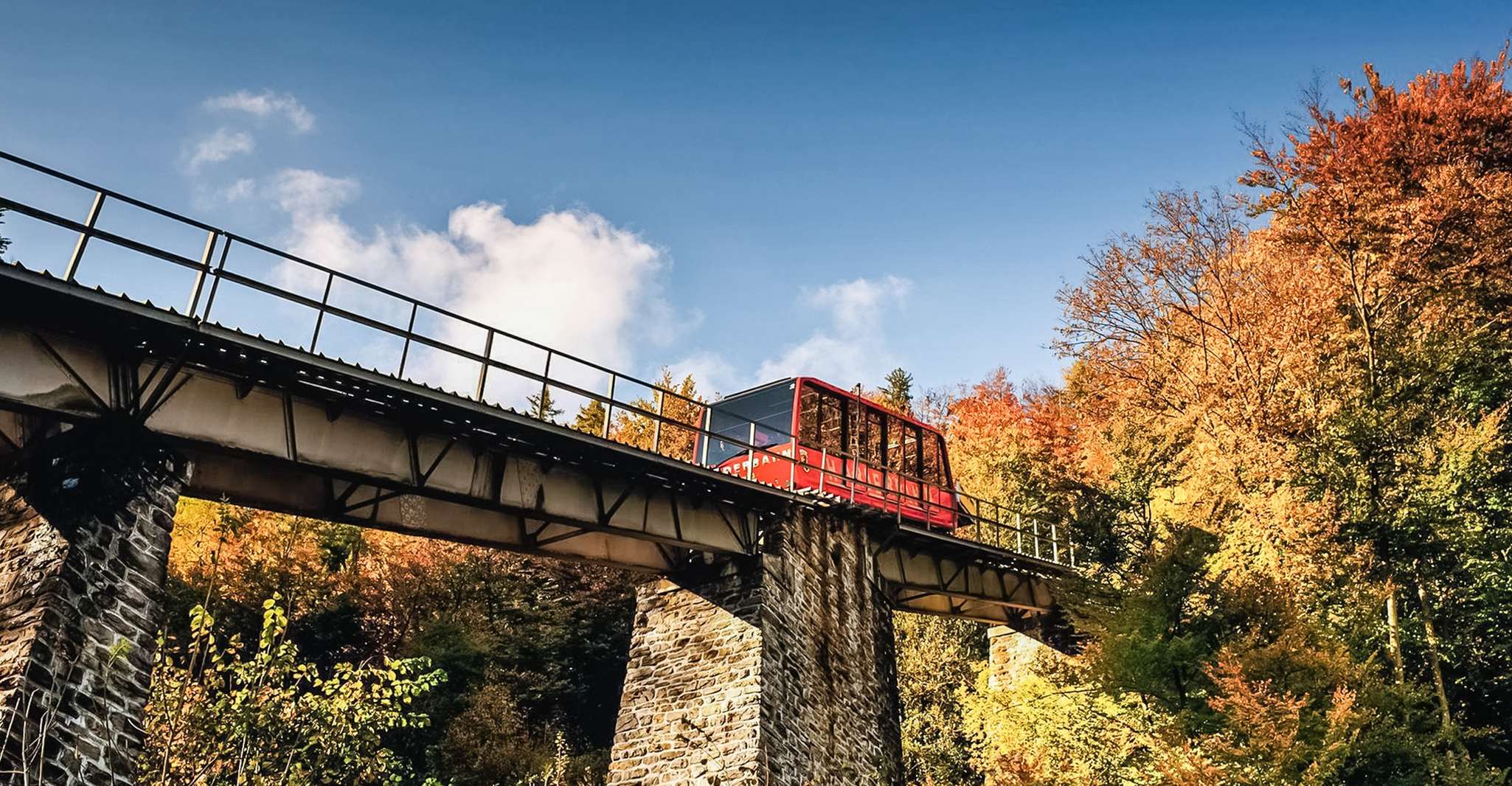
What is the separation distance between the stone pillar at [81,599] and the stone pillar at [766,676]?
7.82 metres

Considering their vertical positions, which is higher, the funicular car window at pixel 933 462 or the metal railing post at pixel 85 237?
the funicular car window at pixel 933 462

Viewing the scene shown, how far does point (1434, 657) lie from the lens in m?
19.4

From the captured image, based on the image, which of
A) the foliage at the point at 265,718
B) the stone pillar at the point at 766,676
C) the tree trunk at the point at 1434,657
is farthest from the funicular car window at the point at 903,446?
the foliage at the point at 265,718

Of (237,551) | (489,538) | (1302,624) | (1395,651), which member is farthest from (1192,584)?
(237,551)

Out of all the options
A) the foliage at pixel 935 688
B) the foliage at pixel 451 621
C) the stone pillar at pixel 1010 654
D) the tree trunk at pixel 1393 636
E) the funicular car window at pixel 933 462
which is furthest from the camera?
the foliage at pixel 935 688

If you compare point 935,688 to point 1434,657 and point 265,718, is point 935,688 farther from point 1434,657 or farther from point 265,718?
point 265,718

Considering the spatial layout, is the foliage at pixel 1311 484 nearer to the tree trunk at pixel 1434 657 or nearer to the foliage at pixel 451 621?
the tree trunk at pixel 1434 657

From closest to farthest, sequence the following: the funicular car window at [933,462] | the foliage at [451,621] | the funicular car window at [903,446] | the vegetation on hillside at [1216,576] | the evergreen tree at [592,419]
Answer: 1. the vegetation on hillside at [1216,576]
2. the funicular car window at [903,446]
3. the funicular car window at [933,462]
4. the foliage at [451,621]
5. the evergreen tree at [592,419]

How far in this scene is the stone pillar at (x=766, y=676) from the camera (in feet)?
51.7

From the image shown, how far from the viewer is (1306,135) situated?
27.0 m

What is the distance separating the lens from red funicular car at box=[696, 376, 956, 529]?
2083 cm

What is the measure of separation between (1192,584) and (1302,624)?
179cm

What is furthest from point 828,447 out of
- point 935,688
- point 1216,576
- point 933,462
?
point 935,688

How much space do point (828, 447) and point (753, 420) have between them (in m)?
1.61
